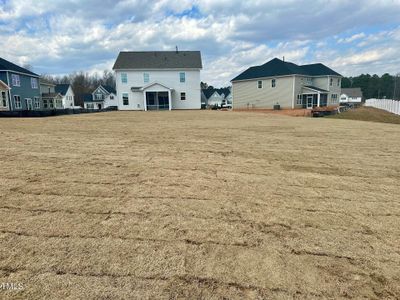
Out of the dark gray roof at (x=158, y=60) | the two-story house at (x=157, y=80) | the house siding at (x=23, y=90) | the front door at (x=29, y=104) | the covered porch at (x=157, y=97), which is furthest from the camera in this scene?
the dark gray roof at (x=158, y=60)

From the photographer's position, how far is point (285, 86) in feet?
128

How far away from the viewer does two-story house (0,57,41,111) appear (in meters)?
31.9

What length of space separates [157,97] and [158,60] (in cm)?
604

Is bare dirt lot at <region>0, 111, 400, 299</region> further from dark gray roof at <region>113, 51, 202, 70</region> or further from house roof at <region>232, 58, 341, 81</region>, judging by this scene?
dark gray roof at <region>113, 51, 202, 70</region>

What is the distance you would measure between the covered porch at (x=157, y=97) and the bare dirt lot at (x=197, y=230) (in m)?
34.1

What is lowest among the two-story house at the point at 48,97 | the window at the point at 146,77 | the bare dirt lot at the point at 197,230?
the bare dirt lot at the point at 197,230

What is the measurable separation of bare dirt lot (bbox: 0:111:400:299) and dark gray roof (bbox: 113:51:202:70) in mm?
37231

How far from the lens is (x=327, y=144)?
884cm

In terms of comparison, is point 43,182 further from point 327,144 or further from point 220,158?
point 327,144

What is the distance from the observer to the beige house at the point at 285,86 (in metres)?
39.0

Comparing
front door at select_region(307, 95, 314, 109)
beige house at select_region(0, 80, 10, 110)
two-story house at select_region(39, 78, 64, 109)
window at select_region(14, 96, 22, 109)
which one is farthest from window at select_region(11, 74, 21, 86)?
front door at select_region(307, 95, 314, 109)

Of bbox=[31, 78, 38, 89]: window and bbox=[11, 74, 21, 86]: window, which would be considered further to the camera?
bbox=[31, 78, 38, 89]: window

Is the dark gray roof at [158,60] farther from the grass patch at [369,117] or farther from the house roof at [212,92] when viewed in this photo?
the house roof at [212,92]

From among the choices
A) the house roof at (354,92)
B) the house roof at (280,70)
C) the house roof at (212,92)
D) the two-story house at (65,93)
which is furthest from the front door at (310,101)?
the house roof at (354,92)
